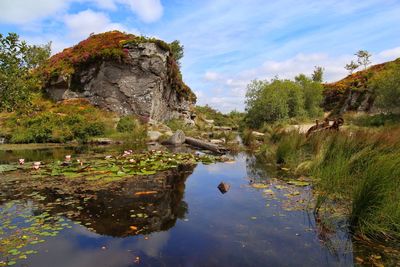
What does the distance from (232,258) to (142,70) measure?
27.7m

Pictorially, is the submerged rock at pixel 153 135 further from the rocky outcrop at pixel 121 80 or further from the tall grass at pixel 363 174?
the tall grass at pixel 363 174

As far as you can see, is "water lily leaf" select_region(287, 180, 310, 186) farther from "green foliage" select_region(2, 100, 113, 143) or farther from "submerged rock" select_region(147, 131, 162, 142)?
"green foliage" select_region(2, 100, 113, 143)

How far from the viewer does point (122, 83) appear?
29703 millimetres

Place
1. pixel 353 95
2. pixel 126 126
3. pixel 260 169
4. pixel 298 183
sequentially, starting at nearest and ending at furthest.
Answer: pixel 298 183 < pixel 260 169 < pixel 126 126 < pixel 353 95

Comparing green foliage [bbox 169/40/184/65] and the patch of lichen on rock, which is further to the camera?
green foliage [bbox 169/40/184/65]

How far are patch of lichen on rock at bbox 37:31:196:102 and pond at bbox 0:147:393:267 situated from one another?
23.4m

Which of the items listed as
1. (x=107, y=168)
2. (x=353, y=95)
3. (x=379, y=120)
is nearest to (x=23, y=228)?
(x=107, y=168)

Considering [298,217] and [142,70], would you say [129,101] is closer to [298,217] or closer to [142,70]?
[142,70]

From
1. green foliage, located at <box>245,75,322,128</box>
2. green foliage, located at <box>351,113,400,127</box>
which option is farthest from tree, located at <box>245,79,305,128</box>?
green foliage, located at <box>351,113,400,127</box>

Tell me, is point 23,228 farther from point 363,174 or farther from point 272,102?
point 272,102

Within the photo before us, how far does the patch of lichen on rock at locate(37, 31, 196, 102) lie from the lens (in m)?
29.4

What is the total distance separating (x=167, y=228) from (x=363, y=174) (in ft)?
11.7

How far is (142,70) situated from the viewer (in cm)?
2980

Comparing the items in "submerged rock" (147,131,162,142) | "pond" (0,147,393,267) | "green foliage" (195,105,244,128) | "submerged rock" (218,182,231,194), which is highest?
"green foliage" (195,105,244,128)
